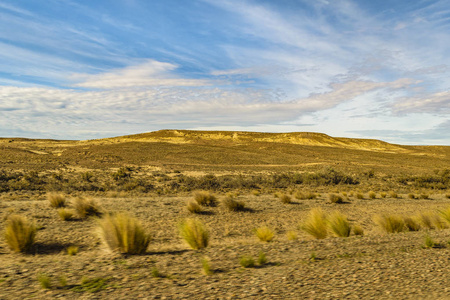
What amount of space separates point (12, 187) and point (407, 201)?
25.1 meters

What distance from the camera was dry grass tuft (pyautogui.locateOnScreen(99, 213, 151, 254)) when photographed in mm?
7559

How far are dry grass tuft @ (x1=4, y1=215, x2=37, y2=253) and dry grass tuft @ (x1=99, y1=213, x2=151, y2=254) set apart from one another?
87.1 inches

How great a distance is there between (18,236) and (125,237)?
3.10m

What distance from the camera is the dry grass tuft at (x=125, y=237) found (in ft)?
24.8

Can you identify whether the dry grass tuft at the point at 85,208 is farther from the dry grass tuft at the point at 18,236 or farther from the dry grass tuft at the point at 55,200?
the dry grass tuft at the point at 18,236

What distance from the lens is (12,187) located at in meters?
20.3

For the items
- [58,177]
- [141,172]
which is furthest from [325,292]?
[141,172]

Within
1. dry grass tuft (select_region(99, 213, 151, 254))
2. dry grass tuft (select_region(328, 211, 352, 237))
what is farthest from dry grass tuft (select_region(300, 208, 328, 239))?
dry grass tuft (select_region(99, 213, 151, 254))

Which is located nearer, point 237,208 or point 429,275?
point 429,275

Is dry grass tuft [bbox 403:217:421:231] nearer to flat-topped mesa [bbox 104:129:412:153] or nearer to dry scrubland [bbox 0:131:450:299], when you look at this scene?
dry scrubland [bbox 0:131:450:299]

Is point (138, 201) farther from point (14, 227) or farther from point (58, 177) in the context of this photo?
point (58, 177)

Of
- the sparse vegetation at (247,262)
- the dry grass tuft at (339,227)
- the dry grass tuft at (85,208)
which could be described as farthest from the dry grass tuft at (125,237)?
the dry grass tuft at (339,227)

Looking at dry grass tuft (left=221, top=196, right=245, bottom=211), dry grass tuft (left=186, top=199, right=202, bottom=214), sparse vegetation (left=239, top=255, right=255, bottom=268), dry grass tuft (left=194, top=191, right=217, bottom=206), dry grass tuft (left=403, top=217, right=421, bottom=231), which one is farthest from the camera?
dry grass tuft (left=194, top=191, right=217, bottom=206)

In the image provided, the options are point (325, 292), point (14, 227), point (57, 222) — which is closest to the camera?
point (325, 292)
